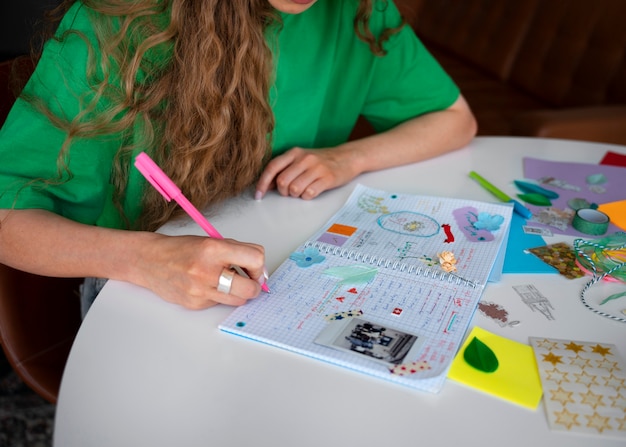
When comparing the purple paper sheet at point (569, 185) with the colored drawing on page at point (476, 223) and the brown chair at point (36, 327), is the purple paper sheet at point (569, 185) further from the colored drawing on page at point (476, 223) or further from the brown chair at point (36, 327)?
the brown chair at point (36, 327)

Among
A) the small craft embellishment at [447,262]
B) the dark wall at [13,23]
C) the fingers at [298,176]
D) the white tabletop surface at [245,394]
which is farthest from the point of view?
the dark wall at [13,23]

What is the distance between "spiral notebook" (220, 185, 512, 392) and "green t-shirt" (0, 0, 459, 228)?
0.93 feet

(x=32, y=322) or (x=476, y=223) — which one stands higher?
(x=476, y=223)

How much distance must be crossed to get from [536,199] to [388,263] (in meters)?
0.37

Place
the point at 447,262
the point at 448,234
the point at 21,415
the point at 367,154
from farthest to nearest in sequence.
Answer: the point at 21,415, the point at 367,154, the point at 448,234, the point at 447,262

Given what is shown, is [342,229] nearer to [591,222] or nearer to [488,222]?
[488,222]

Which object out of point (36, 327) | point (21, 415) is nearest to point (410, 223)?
point (36, 327)

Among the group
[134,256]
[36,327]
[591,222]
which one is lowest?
[36,327]

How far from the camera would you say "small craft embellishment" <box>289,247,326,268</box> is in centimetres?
93

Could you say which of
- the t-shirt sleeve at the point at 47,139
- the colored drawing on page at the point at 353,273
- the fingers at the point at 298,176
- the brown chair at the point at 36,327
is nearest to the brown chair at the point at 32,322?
the brown chair at the point at 36,327

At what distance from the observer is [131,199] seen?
1.11m

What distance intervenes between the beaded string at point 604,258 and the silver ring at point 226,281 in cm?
46

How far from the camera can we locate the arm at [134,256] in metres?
0.81

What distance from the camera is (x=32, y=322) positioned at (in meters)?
1.12
